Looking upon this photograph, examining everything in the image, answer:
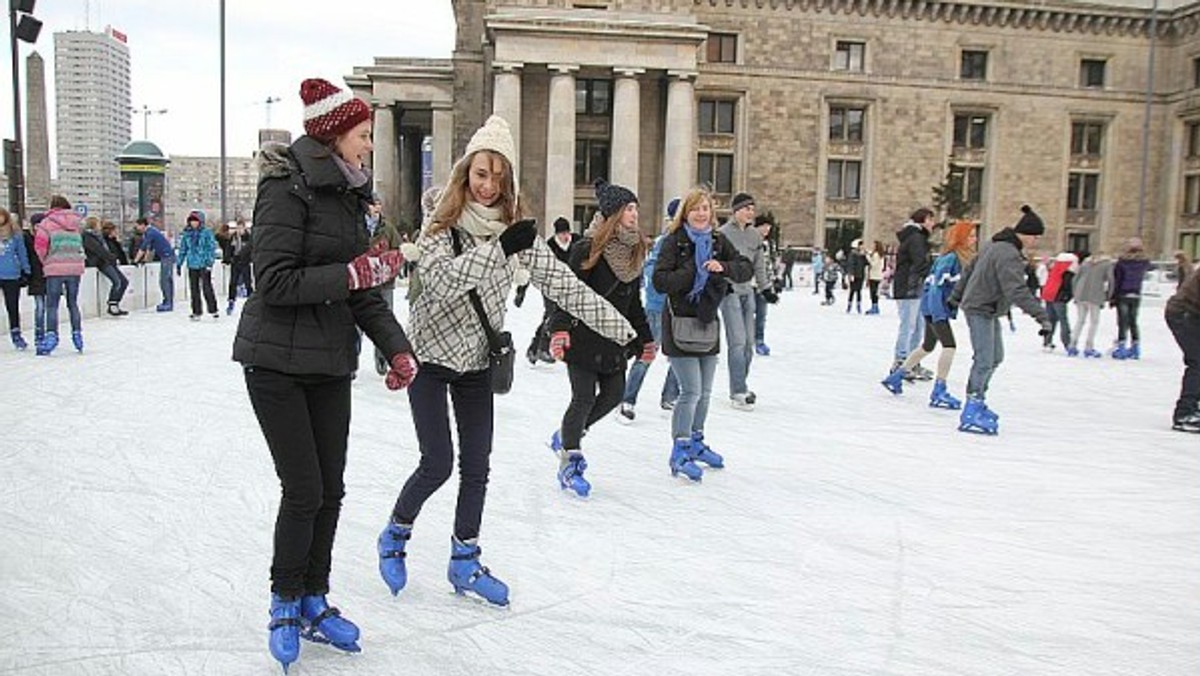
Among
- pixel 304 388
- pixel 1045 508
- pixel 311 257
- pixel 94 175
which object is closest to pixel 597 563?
pixel 304 388

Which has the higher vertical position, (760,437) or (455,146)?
(455,146)

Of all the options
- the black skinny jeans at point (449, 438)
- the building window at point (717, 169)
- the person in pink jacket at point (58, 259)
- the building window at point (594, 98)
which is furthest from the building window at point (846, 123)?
the black skinny jeans at point (449, 438)

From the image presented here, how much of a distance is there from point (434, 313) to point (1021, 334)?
16640 millimetres

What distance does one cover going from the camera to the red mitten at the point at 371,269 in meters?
3.00

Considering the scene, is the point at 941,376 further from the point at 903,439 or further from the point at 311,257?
the point at 311,257

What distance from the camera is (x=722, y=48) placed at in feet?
148

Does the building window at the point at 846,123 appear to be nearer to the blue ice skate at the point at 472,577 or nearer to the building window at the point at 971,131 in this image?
the building window at the point at 971,131

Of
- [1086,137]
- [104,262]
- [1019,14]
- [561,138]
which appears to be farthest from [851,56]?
[104,262]

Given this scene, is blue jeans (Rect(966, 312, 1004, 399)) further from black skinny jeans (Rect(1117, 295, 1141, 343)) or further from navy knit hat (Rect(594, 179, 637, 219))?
black skinny jeans (Rect(1117, 295, 1141, 343))

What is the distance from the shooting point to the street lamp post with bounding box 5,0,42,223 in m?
13.9

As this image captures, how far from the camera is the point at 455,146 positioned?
144ft

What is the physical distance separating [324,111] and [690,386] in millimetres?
3338

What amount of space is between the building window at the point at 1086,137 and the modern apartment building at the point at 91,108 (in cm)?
5498

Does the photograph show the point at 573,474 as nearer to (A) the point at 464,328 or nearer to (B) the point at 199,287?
(A) the point at 464,328
